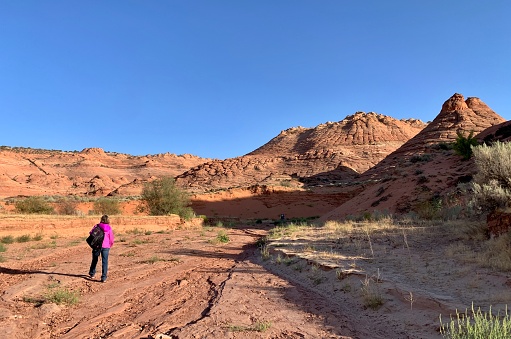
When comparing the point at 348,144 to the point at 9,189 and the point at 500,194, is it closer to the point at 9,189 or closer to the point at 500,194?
the point at 9,189

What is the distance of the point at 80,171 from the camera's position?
85.9 metres

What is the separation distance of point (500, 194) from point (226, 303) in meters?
8.04

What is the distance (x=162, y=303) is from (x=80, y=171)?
88415 millimetres

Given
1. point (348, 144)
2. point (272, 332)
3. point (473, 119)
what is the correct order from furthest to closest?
point (348, 144) → point (473, 119) → point (272, 332)

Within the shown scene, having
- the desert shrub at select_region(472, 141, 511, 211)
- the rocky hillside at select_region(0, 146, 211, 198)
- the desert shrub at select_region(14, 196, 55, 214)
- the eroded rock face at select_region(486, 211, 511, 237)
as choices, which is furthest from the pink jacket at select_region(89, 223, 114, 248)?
the rocky hillside at select_region(0, 146, 211, 198)

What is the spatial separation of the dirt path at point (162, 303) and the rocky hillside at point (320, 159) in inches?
1723

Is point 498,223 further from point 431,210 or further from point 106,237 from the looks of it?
point 106,237

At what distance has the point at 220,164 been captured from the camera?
69188 millimetres

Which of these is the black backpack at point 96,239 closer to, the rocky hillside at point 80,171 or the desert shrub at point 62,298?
the desert shrub at point 62,298

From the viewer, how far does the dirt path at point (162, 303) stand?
5.12 m

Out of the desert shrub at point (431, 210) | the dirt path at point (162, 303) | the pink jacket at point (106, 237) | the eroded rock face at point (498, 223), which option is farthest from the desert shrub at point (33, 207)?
the eroded rock face at point (498, 223)

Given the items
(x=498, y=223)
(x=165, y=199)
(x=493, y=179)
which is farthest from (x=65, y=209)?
(x=498, y=223)

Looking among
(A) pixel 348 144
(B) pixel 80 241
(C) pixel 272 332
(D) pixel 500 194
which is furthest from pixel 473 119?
(C) pixel 272 332

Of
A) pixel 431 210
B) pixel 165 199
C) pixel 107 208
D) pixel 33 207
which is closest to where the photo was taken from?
pixel 431 210
